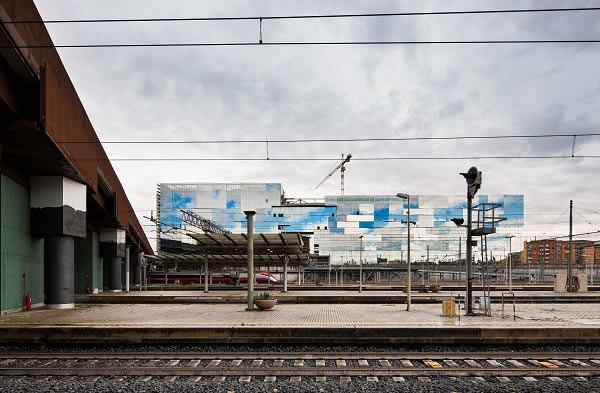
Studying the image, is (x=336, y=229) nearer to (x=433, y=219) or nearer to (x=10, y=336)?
(x=433, y=219)

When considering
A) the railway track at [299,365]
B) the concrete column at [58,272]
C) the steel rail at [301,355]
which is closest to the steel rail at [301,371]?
the railway track at [299,365]

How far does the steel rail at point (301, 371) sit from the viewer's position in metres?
9.52

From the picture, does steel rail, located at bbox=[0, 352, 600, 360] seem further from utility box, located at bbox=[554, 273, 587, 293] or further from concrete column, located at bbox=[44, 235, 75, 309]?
utility box, located at bbox=[554, 273, 587, 293]

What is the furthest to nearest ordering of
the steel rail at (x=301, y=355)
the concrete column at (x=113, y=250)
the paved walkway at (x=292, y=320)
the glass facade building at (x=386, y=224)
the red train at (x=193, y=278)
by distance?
1. the glass facade building at (x=386, y=224)
2. the red train at (x=193, y=278)
3. the concrete column at (x=113, y=250)
4. the paved walkway at (x=292, y=320)
5. the steel rail at (x=301, y=355)

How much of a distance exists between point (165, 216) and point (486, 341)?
114 metres

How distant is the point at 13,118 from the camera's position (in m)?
15.4

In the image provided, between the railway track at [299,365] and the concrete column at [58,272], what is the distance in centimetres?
1038

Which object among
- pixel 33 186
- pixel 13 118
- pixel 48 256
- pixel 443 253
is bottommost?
pixel 443 253

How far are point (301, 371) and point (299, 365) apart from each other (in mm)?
684

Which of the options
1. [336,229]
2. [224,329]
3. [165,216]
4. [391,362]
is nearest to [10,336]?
[224,329]

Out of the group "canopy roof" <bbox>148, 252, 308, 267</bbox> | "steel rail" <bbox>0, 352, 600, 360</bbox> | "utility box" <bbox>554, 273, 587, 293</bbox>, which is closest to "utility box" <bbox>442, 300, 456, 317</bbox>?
"steel rail" <bbox>0, 352, 600, 360</bbox>

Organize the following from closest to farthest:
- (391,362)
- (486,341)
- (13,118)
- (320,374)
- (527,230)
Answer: (320,374) → (391,362) → (486,341) → (13,118) → (527,230)

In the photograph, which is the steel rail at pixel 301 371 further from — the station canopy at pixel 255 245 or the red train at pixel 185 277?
the red train at pixel 185 277

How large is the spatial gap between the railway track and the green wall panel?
8.77m
